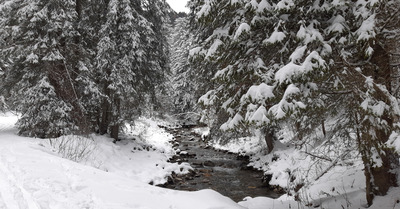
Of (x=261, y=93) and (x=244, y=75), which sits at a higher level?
(x=244, y=75)

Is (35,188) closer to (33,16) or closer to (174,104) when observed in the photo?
(33,16)

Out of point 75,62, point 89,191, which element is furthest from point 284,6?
point 75,62

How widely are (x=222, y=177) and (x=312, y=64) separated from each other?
9884 mm

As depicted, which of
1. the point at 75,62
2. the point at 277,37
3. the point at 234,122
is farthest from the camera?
the point at 75,62

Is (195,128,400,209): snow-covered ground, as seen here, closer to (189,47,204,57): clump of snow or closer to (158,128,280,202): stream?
(158,128,280,202): stream

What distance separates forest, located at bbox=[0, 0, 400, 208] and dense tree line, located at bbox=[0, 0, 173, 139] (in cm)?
6

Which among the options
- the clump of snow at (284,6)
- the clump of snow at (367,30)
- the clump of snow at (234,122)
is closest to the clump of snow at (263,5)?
the clump of snow at (284,6)

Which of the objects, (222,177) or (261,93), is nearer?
(261,93)

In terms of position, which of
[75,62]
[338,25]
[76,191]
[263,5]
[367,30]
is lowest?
[76,191]

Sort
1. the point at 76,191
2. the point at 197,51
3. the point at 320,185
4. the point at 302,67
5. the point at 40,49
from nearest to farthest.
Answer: the point at 302,67, the point at 76,191, the point at 197,51, the point at 320,185, the point at 40,49

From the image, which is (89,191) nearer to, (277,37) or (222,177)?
(277,37)

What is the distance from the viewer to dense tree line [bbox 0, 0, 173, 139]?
11.1 metres

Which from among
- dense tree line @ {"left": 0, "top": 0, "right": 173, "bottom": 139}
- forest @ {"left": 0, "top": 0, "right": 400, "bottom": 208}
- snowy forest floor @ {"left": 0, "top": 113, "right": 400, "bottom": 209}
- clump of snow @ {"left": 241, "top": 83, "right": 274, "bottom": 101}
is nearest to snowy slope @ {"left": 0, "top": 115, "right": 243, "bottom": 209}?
snowy forest floor @ {"left": 0, "top": 113, "right": 400, "bottom": 209}

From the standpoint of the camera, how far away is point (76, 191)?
5.10 metres
